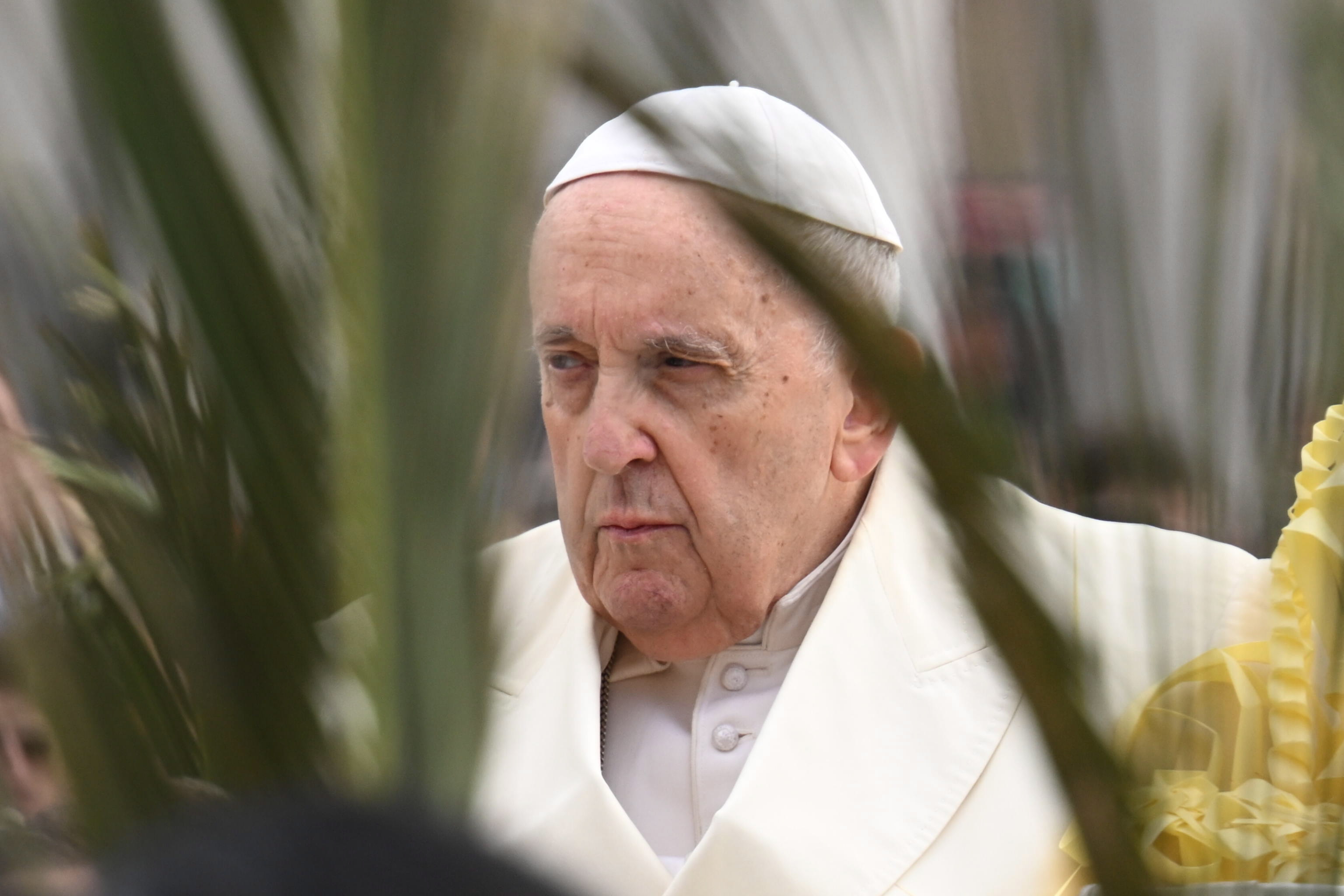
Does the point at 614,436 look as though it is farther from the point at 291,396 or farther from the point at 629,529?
the point at 291,396

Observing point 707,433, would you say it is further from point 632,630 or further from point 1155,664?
point 1155,664

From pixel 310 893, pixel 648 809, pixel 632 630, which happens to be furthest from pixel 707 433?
pixel 310 893

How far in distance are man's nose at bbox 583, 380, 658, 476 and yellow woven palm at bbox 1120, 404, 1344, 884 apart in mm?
1451

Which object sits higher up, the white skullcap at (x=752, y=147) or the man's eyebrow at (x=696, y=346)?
the white skullcap at (x=752, y=147)

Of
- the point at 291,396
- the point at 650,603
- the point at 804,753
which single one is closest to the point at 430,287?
the point at 291,396

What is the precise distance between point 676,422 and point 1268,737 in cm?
147

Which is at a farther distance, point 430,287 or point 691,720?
point 691,720

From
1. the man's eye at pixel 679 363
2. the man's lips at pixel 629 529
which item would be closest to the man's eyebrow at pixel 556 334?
the man's eye at pixel 679 363

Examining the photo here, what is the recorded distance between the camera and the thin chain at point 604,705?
1.80 m

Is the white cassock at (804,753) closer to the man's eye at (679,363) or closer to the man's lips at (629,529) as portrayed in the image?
the man's lips at (629,529)

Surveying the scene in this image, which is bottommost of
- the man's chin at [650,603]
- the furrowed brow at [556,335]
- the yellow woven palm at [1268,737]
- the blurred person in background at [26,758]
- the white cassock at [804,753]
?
the white cassock at [804,753]

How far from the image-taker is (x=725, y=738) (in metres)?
1.78

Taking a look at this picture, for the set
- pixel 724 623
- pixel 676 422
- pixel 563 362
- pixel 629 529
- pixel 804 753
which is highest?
pixel 563 362

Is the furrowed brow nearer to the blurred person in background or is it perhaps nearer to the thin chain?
the thin chain
